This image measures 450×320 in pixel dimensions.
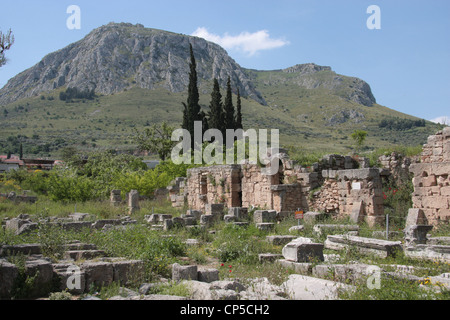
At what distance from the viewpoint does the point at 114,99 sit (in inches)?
4176

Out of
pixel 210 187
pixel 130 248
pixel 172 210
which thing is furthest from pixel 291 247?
pixel 172 210

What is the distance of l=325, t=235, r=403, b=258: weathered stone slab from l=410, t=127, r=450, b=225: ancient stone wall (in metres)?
3.16

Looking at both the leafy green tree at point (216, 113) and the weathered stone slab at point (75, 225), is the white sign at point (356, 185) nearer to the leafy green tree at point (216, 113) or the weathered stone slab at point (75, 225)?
the weathered stone slab at point (75, 225)

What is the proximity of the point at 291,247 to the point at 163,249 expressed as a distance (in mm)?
3227

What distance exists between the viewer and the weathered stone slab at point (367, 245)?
26.1ft

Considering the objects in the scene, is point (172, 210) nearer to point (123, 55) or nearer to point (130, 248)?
point (130, 248)

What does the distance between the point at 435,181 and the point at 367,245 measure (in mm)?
4018

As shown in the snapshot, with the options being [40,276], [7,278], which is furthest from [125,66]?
[7,278]

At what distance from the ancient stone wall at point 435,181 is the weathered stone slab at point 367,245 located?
3159mm

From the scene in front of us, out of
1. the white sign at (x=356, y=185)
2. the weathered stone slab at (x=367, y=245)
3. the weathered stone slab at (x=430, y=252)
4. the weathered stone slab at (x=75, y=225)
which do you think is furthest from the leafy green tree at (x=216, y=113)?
the weathered stone slab at (x=430, y=252)

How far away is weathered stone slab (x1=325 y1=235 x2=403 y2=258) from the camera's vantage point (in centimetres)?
796

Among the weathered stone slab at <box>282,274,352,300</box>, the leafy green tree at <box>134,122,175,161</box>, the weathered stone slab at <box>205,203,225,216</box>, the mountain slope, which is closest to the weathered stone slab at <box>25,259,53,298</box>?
the weathered stone slab at <box>282,274,352,300</box>

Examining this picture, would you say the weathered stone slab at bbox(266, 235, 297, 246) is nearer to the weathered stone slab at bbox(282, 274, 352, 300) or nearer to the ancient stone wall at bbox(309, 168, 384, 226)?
the ancient stone wall at bbox(309, 168, 384, 226)

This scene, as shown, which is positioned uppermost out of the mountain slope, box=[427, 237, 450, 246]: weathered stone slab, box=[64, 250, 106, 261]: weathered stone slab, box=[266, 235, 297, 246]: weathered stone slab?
the mountain slope
